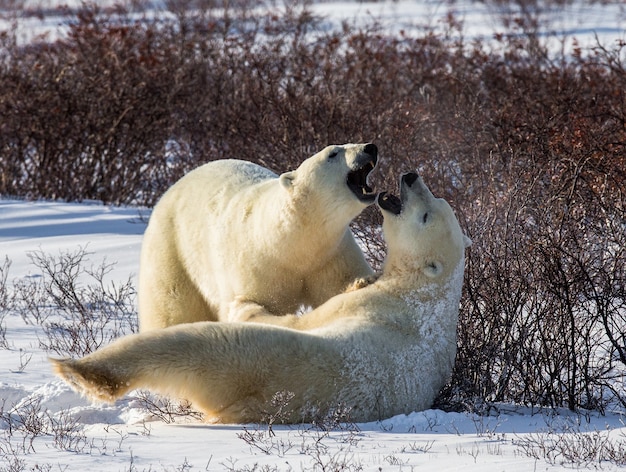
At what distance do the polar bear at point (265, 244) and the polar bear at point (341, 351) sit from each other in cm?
20

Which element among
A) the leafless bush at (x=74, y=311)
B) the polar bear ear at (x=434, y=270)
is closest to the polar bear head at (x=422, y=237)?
the polar bear ear at (x=434, y=270)

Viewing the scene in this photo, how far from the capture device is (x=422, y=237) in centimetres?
398

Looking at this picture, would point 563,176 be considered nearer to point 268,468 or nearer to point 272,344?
point 272,344

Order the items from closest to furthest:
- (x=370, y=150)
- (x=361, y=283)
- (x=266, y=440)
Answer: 1. (x=266, y=440)
2. (x=361, y=283)
3. (x=370, y=150)

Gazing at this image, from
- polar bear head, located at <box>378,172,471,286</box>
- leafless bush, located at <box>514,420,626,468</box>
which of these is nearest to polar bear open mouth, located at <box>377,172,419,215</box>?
polar bear head, located at <box>378,172,471,286</box>

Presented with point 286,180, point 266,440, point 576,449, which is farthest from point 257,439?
point 286,180

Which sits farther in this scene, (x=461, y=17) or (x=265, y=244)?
(x=461, y=17)

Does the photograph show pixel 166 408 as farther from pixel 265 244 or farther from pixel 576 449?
pixel 576 449

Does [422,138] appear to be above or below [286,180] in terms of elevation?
below

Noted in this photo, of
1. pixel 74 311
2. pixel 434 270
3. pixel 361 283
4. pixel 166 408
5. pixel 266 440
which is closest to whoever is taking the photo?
pixel 266 440

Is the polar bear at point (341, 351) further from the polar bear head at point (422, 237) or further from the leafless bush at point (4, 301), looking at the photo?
the leafless bush at point (4, 301)

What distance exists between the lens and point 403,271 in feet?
13.0

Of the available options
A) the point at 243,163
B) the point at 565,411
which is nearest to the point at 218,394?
the point at 565,411

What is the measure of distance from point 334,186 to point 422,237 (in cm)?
42
